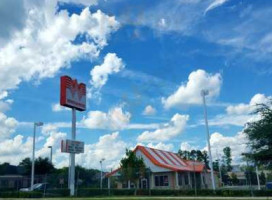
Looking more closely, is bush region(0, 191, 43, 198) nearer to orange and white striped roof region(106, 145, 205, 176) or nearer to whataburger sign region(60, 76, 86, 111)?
whataburger sign region(60, 76, 86, 111)

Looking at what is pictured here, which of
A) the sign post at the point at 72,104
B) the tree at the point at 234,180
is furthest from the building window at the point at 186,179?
the tree at the point at 234,180

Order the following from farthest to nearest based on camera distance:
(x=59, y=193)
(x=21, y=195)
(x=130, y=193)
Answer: (x=130, y=193) → (x=59, y=193) → (x=21, y=195)

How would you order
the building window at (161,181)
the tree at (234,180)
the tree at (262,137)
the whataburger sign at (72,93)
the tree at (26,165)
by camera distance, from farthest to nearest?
the tree at (234,180) → the tree at (26,165) → the building window at (161,181) → the whataburger sign at (72,93) → the tree at (262,137)

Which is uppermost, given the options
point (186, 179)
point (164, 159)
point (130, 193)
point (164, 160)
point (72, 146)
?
point (72, 146)

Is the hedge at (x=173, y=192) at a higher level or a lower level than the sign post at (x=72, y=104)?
lower

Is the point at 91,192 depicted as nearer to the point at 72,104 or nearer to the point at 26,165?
the point at 72,104

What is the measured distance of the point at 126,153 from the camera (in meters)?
36.2

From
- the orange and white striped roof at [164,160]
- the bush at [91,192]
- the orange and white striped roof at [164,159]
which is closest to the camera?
the bush at [91,192]

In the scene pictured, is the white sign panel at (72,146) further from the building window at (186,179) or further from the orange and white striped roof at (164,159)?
the building window at (186,179)

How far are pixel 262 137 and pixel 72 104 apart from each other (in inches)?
770

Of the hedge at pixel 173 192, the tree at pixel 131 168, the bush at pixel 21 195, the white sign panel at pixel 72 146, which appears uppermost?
the white sign panel at pixel 72 146

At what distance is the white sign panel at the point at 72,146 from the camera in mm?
32847

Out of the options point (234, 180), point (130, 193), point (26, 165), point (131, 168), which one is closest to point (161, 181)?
point (130, 193)

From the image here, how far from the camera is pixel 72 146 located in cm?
3394
